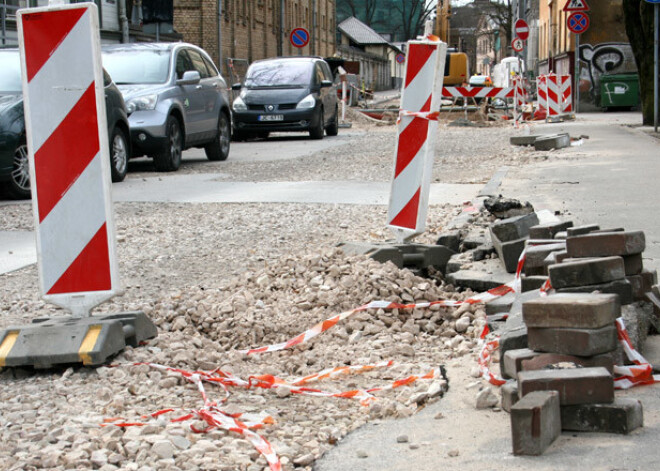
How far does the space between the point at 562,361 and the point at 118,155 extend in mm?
10305

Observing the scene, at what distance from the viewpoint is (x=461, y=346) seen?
14.9 ft

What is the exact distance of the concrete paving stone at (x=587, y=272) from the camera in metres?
4.03

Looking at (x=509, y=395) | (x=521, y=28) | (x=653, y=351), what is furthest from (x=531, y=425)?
(x=521, y=28)

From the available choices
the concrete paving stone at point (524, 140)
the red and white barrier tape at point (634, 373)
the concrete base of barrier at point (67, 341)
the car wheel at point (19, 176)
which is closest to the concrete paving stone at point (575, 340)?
the red and white barrier tape at point (634, 373)

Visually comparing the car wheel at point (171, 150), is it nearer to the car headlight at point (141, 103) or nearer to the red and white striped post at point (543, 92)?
the car headlight at point (141, 103)

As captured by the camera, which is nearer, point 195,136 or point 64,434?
point 64,434

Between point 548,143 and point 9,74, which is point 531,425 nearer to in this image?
point 9,74

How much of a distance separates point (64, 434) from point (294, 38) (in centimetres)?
2860

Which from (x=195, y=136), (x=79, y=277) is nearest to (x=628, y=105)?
(x=195, y=136)

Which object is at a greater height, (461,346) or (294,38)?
(294,38)

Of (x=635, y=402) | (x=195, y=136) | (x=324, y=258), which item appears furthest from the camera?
(x=195, y=136)

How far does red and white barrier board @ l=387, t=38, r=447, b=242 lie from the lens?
6.38 m

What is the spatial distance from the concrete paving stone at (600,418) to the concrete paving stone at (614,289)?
0.94 meters

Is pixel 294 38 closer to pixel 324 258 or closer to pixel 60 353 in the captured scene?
pixel 324 258
